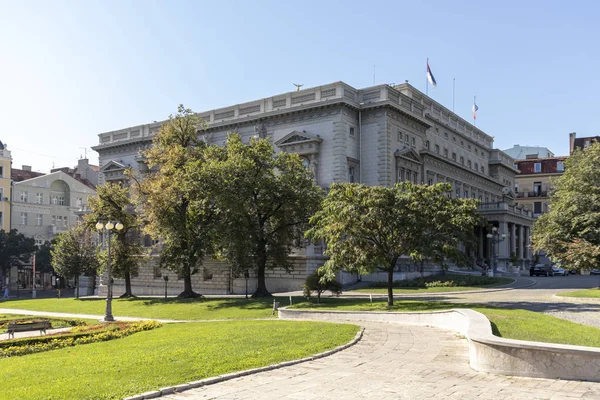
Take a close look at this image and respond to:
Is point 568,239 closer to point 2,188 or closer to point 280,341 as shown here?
point 280,341

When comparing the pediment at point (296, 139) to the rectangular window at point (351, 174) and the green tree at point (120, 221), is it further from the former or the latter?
the green tree at point (120, 221)

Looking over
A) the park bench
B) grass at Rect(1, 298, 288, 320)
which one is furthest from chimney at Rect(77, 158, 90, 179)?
the park bench

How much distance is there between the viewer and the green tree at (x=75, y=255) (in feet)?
168

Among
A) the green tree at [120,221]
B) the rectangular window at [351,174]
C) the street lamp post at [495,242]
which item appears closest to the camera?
the green tree at [120,221]

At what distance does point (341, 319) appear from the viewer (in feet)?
75.0

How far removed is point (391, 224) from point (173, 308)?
655 inches

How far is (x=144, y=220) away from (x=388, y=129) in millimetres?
21791

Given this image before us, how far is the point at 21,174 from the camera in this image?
85625 mm

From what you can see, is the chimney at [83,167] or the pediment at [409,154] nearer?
the pediment at [409,154]

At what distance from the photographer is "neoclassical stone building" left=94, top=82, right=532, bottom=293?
47562 millimetres

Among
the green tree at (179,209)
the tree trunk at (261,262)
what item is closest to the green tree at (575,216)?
the tree trunk at (261,262)

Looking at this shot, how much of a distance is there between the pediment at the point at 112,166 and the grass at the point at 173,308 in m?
20.1

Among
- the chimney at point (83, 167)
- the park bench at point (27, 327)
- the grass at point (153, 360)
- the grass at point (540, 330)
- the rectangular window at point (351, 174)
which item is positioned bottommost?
the park bench at point (27, 327)

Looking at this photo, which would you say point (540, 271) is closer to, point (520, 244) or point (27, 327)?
point (520, 244)
